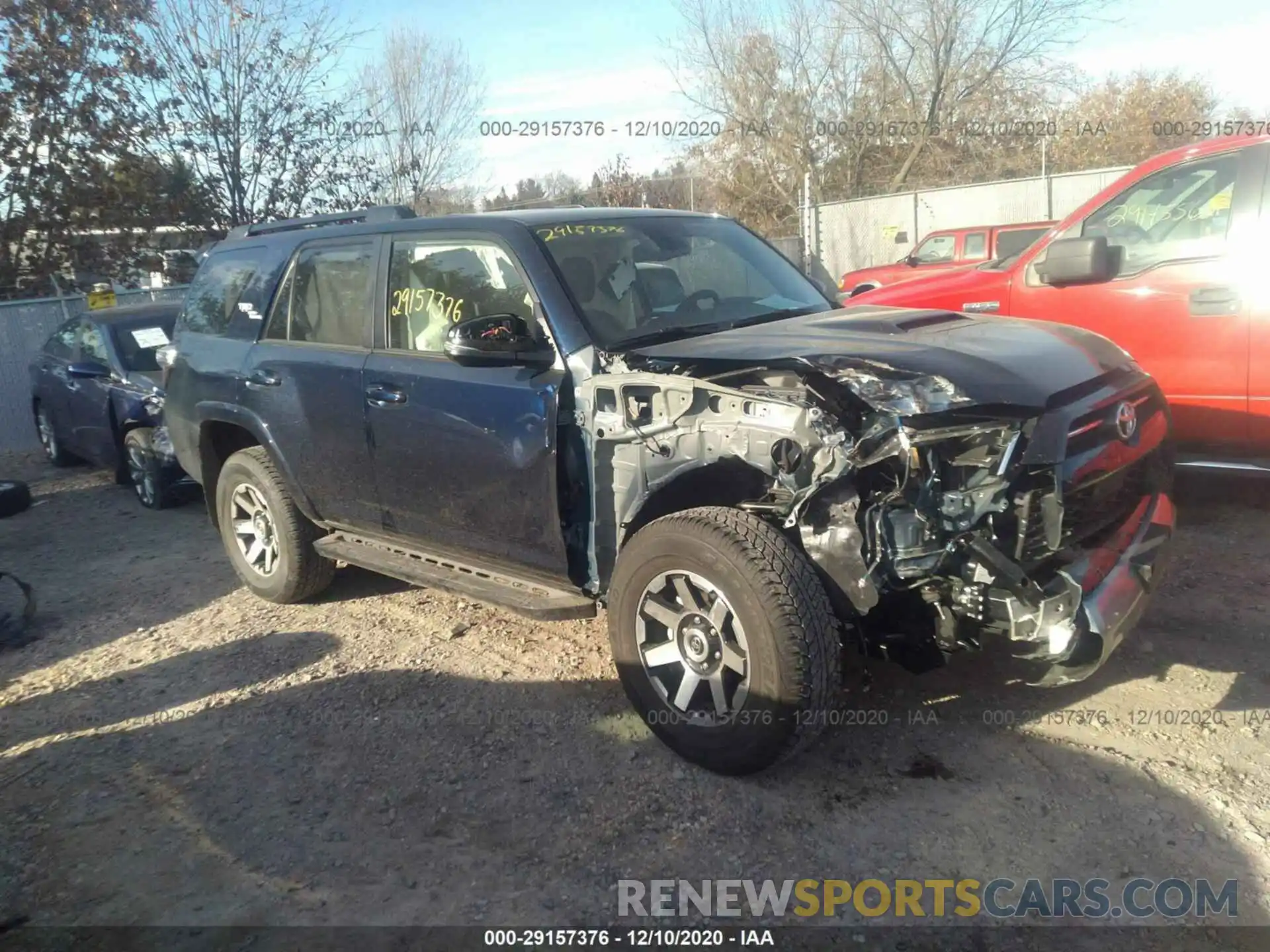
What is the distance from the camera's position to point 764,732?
3.21 metres

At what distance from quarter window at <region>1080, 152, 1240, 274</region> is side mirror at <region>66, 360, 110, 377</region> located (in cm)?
749

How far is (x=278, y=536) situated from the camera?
534cm

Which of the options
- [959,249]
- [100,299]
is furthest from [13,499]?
[959,249]

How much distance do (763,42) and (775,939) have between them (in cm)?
2402

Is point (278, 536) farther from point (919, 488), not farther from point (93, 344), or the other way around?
point (93, 344)

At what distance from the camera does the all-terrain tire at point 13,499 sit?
5242 mm

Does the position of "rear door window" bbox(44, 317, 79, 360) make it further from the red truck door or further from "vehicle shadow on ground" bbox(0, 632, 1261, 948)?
the red truck door

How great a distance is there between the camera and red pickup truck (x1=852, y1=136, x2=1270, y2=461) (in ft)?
16.3

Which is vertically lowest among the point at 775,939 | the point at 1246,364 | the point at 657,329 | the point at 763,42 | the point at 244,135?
the point at 775,939

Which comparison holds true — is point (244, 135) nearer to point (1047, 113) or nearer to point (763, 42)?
point (763, 42)

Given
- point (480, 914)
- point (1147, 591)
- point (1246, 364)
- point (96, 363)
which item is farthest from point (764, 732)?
point (96, 363)

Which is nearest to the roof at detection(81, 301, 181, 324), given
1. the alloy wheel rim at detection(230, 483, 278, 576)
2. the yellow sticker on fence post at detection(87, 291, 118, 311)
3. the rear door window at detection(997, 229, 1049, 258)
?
the yellow sticker on fence post at detection(87, 291, 118, 311)

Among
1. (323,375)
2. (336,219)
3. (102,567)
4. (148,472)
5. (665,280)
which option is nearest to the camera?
(665,280)

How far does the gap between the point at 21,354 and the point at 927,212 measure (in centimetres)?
1605
